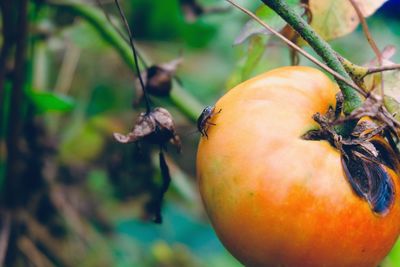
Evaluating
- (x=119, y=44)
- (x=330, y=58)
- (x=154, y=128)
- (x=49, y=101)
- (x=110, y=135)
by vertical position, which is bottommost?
(x=110, y=135)

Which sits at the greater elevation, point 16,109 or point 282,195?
point 282,195

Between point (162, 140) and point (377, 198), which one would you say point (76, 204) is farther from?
point (377, 198)

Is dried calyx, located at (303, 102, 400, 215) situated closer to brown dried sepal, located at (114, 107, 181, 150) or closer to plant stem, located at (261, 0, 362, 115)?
plant stem, located at (261, 0, 362, 115)

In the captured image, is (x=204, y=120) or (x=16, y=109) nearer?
(x=204, y=120)

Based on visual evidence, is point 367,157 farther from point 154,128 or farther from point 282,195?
point 154,128

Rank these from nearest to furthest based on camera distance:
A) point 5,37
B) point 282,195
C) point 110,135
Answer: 1. point 282,195
2. point 5,37
3. point 110,135

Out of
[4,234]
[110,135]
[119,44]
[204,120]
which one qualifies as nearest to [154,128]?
[204,120]

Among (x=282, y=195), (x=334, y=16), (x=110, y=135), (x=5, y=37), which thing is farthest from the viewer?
(x=110, y=135)

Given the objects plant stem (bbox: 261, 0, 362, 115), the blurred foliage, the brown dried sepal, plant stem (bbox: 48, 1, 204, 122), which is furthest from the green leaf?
plant stem (bbox: 261, 0, 362, 115)
